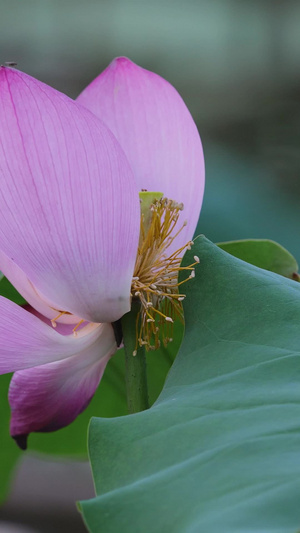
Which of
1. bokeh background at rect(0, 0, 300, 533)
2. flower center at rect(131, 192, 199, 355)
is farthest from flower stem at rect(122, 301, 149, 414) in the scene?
bokeh background at rect(0, 0, 300, 533)

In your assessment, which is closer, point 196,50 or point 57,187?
point 57,187

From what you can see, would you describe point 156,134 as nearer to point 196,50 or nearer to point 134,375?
point 134,375

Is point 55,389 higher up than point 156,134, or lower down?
lower down

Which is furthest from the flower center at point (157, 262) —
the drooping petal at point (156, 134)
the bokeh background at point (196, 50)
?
the bokeh background at point (196, 50)

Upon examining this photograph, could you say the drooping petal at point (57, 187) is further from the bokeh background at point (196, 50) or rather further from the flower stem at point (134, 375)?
the bokeh background at point (196, 50)

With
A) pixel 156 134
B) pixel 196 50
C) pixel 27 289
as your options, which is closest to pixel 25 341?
pixel 27 289

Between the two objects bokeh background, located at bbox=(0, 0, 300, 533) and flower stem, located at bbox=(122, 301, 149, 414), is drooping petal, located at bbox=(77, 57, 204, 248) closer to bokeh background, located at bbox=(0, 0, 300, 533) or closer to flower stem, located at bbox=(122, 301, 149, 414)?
flower stem, located at bbox=(122, 301, 149, 414)

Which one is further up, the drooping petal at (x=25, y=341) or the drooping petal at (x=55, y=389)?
the drooping petal at (x=25, y=341)
